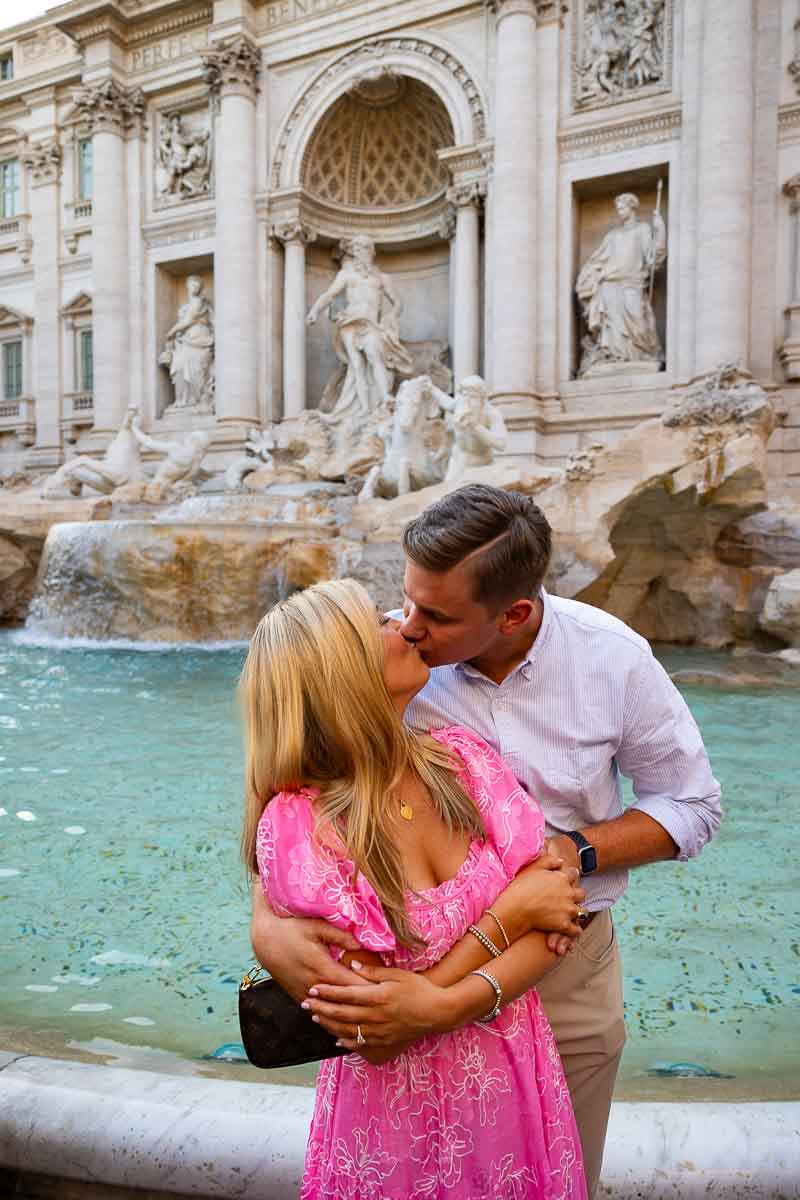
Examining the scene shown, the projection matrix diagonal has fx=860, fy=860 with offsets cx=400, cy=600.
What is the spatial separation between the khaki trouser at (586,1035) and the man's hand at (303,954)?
0.42 metres

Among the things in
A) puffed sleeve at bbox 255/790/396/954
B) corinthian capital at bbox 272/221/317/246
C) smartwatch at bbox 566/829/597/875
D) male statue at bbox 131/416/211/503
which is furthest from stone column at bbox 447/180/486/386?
puffed sleeve at bbox 255/790/396/954

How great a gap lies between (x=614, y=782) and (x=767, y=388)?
42.2ft

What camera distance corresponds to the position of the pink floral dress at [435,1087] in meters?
1.05

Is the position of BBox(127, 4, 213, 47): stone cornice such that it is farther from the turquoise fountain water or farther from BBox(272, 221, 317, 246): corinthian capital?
the turquoise fountain water

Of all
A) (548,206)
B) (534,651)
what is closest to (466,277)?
(548,206)

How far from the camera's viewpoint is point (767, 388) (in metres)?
12.7

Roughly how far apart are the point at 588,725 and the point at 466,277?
47.9ft

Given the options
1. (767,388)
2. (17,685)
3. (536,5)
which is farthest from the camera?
(536,5)

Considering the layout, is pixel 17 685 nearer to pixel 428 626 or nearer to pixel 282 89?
pixel 428 626

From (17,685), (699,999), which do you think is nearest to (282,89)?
(17,685)

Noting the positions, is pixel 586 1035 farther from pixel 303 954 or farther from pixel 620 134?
pixel 620 134

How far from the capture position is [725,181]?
1238 centimetres

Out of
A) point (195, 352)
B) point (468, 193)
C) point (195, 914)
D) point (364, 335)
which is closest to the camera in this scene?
point (195, 914)

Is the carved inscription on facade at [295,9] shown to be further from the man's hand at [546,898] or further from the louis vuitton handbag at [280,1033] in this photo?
the louis vuitton handbag at [280,1033]
